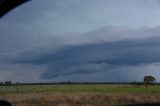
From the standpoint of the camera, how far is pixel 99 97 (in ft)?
243

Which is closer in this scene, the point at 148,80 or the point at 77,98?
the point at 77,98

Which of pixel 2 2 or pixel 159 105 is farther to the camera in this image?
pixel 159 105

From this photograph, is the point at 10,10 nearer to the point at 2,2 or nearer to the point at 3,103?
the point at 2,2

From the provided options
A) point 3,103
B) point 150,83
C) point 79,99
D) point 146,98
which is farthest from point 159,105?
point 150,83

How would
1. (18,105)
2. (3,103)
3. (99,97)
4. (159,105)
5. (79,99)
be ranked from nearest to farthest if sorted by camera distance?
1. (3,103)
2. (159,105)
3. (18,105)
4. (79,99)
5. (99,97)

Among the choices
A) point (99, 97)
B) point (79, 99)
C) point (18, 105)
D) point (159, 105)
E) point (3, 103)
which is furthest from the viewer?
point (99, 97)

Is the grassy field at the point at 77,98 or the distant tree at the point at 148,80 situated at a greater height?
the distant tree at the point at 148,80

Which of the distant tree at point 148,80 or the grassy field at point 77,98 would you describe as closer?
the grassy field at point 77,98

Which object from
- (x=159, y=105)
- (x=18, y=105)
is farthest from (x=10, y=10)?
(x=18, y=105)

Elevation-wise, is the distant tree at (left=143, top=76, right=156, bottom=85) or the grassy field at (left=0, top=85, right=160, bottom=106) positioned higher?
the distant tree at (left=143, top=76, right=156, bottom=85)

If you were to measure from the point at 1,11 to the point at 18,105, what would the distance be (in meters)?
24.9

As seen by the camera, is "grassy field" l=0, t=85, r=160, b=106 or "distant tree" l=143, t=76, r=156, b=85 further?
"distant tree" l=143, t=76, r=156, b=85

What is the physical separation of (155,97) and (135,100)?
6632mm

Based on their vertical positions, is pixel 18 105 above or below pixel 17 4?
below
